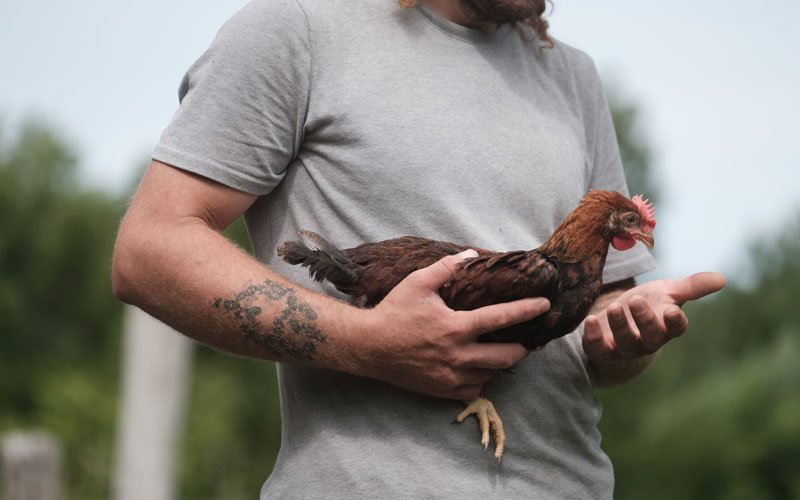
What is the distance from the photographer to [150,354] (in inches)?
362

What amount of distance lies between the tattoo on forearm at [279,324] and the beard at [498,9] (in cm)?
100

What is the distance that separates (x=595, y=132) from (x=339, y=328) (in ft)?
3.90

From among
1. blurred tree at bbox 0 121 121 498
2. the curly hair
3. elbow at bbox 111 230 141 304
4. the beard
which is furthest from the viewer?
blurred tree at bbox 0 121 121 498

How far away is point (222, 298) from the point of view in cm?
230

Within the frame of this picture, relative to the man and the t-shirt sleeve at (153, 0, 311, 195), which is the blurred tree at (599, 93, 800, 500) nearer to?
the man

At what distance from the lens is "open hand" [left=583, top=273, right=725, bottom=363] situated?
2383 millimetres

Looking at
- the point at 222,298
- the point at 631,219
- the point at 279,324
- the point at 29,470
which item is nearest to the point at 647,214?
the point at 631,219

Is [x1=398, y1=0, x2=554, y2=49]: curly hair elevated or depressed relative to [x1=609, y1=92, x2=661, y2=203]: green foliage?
elevated

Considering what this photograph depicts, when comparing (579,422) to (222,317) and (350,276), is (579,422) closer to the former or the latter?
(350,276)

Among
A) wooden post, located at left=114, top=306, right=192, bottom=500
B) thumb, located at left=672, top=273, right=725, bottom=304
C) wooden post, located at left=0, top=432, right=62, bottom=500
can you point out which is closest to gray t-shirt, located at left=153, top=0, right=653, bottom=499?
thumb, located at left=672, top=273, right=725, bottom=304

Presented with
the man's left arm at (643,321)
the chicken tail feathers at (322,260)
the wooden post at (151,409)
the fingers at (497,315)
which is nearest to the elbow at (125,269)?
the chicken tail feathers at (322,260)

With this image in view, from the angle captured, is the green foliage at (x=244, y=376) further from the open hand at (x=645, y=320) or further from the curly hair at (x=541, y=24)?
the open hand at (x=645, y=320)

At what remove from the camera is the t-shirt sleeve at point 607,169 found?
300 cm

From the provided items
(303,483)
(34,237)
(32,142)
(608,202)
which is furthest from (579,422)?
(32,142)
